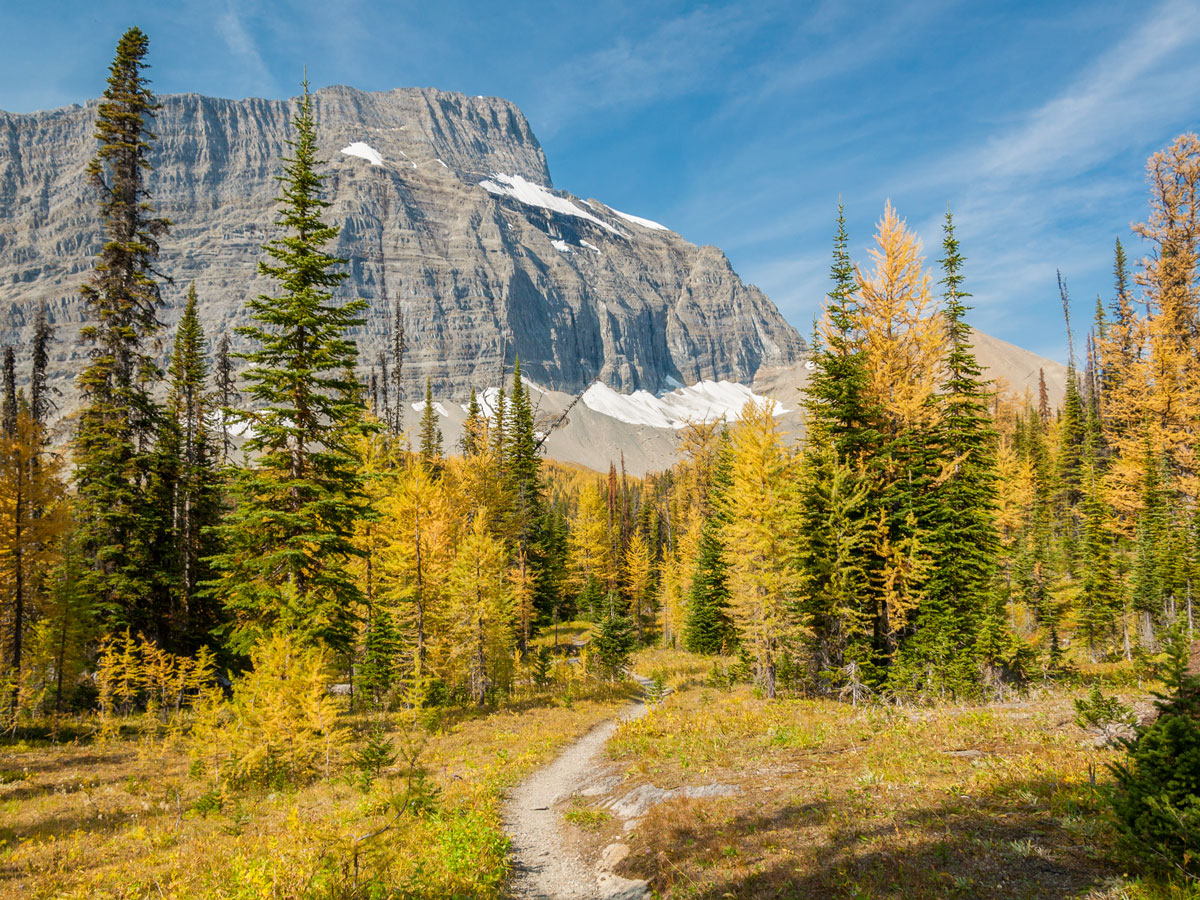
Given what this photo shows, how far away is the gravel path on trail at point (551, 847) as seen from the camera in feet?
27.8

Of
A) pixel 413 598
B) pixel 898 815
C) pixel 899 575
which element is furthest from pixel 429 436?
pixel 898 815

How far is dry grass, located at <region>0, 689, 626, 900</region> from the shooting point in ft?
23.0

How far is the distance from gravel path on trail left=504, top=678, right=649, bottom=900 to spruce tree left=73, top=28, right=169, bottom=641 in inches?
749

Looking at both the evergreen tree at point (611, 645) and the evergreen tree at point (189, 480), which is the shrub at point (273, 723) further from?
the evergreen tree at point (611, 645)

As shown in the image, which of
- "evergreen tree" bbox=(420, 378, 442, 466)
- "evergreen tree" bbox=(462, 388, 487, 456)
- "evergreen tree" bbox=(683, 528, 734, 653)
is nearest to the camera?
"evergreen tree" bbox=(683, 528, 734, 653)

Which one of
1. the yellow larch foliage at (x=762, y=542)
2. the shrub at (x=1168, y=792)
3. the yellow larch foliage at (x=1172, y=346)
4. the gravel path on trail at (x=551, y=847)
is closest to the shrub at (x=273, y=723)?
the gravel path on trail at (x=551, y=847)

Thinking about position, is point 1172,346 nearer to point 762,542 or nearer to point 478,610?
point 762,542

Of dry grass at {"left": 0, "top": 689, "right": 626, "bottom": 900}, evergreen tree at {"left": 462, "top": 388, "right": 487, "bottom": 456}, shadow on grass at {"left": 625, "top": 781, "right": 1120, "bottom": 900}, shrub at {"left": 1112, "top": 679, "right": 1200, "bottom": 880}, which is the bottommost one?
dry grass at {"left": 0, "top": 689, "right": 626, "bottom": 900}

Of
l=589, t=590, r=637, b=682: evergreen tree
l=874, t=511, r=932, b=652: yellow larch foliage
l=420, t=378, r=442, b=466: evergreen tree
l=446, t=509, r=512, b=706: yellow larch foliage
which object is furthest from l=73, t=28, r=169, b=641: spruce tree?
l=874, t=511, r=932, b=652: yellow larch foliage

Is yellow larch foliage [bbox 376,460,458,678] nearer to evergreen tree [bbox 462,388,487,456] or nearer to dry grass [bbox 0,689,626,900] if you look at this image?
dry grass [bbox 0,689,626,900]

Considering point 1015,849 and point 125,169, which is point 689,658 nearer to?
point 1015,849

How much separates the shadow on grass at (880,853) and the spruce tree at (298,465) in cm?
1229

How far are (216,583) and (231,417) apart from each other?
5086mm

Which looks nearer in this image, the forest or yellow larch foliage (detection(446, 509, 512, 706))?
the forest
